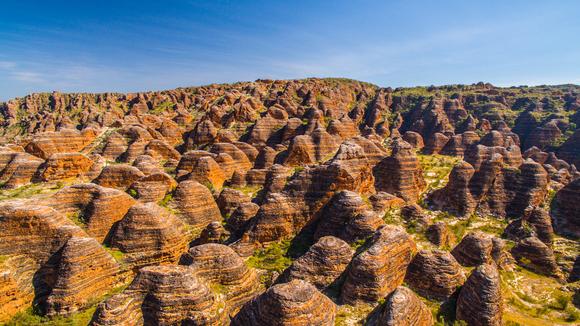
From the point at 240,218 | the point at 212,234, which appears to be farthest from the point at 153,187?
the point at 240,218

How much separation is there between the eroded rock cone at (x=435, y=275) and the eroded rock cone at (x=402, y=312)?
12.7 ft

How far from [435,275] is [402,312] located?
629cm

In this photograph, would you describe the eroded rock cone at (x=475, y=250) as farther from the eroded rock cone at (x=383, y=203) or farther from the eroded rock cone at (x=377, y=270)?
the eroded rock cone at (x=377, y=270)

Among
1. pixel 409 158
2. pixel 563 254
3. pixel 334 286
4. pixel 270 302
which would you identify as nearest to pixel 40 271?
pixel 270 302

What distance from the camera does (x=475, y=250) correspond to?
25250 millimetres

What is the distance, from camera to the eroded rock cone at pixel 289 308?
1440 cm

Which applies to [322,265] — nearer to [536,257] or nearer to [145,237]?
[145,237]

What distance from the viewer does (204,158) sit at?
42688mm

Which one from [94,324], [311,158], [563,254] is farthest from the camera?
[311,158]

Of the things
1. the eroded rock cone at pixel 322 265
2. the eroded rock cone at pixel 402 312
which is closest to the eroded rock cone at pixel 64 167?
the eroded rock cone at pixel 322 265

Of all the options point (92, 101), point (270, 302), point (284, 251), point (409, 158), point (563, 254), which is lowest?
point (563, 254)

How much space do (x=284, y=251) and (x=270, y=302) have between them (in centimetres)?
1342

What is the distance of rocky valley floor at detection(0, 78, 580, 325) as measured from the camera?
58.8 feet

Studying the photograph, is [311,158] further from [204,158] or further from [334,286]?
[334,286]
